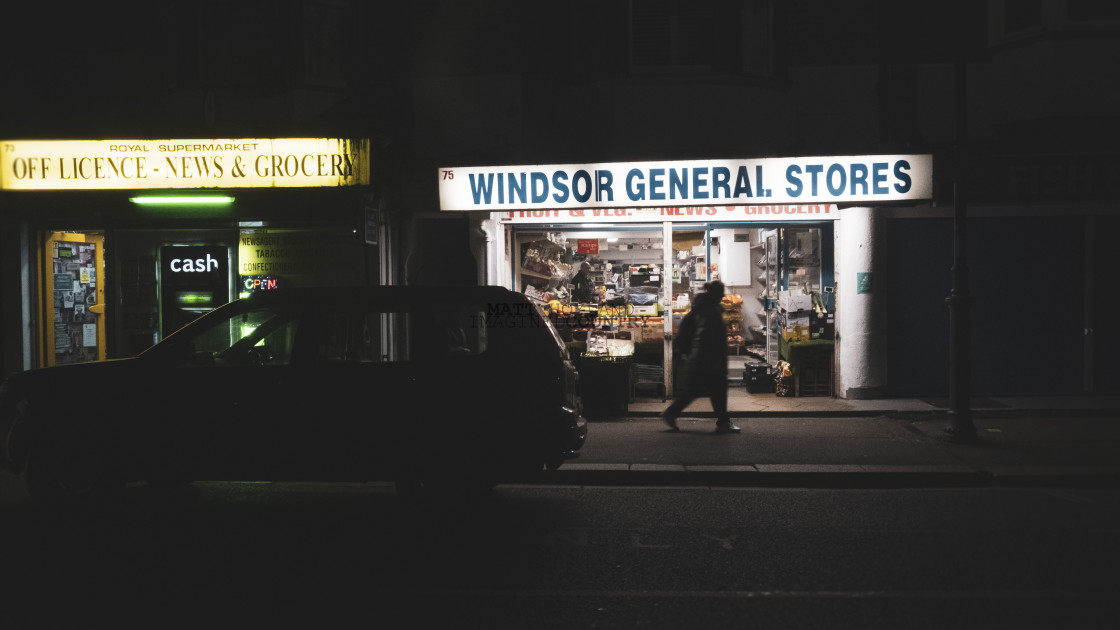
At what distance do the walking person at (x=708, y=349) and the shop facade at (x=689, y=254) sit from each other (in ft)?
4.80

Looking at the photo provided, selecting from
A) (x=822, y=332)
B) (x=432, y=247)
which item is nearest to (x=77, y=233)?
(x=432, y=247)

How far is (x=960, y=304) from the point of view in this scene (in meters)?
9.09

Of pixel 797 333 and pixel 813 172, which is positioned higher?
pixel 813 172

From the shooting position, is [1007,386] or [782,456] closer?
[782,456]

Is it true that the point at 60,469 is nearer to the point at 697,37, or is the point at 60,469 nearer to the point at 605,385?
the point at 605,385

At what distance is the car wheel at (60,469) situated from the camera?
22.5 ft

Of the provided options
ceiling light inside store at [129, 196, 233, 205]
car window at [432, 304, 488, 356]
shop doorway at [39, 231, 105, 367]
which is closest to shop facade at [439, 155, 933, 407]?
ceiling light inside store at [129, 196, 233, 205]

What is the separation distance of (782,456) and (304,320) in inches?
196

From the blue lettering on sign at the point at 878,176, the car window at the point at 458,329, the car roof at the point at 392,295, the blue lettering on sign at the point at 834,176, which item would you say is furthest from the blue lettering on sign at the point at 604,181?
the car roof at the point at 392,295

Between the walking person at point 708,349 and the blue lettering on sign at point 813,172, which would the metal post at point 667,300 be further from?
the blue lettering on sign at point 813,172

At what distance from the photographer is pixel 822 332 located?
490 inches

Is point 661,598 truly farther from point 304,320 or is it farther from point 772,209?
point 772,209

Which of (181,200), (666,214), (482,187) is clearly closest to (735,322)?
(666,214)

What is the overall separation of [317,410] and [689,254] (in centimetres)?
735
